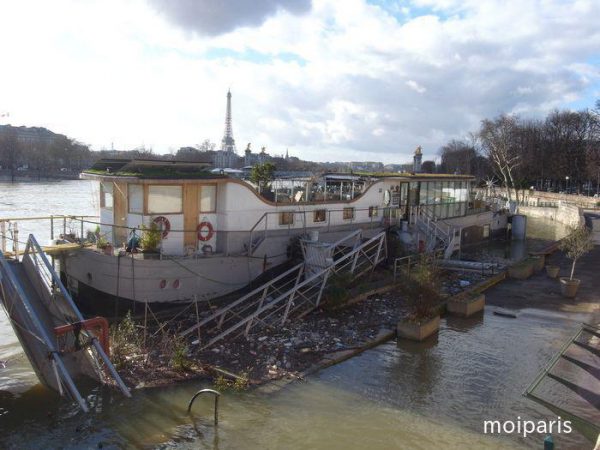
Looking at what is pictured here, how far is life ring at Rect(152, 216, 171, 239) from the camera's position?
54.3ft

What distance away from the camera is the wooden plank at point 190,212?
56.6ft

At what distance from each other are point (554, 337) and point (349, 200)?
10.1 metres

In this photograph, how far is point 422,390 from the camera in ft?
41.3

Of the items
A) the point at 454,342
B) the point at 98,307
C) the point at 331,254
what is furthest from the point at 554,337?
the point at 98,307

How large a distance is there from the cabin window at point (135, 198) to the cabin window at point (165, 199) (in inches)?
9.5

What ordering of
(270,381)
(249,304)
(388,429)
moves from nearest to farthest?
(388,429) → (270,381) → (249,304)

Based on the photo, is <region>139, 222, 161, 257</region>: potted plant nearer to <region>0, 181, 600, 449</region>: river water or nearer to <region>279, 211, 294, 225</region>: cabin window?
<region>0, 181, 600, 449</region>: river water

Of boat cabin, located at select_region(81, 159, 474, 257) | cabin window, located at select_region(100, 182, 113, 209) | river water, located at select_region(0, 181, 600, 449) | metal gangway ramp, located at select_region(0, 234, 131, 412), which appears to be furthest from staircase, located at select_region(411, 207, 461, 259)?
metal gangway ramp, located at select_region(0, 234, 131, 412)

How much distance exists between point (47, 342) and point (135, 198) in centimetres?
624

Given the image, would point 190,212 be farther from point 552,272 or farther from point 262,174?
point 552,272

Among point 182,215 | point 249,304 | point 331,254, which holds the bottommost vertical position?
point 249,304

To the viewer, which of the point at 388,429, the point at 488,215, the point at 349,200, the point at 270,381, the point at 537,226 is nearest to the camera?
the point at 388,429

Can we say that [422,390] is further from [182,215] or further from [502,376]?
[182,215]

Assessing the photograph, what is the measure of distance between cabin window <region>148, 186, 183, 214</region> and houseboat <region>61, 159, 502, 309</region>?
31 millimetres
